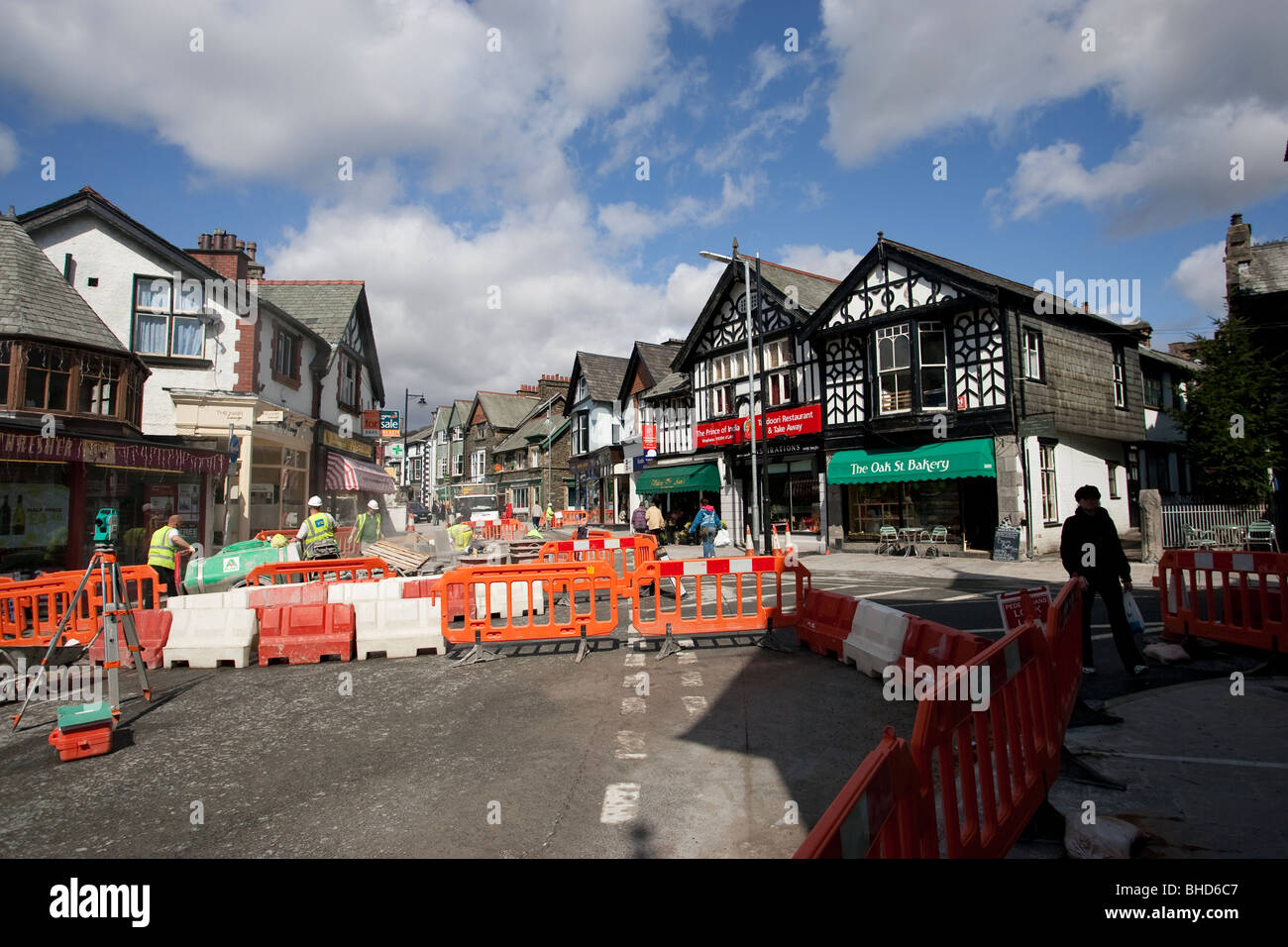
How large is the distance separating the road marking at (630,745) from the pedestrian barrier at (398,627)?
3884 mm

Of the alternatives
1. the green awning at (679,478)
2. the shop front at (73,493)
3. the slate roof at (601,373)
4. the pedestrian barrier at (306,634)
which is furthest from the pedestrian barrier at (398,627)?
the slate roof at (601,373)

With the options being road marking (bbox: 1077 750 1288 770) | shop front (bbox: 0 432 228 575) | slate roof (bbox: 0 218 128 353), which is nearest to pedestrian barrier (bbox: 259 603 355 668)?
road marking (bbox: 1077 750 1288 770)

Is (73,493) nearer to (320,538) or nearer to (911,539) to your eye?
(320,538)

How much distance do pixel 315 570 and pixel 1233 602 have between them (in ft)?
40.0

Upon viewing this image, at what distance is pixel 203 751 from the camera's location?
208 inches

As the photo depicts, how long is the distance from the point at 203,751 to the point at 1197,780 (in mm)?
6775

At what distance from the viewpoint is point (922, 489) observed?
20875 mm

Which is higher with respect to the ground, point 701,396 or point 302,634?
point 701,396

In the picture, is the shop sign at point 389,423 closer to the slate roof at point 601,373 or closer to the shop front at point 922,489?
the slate roof at point 601,373

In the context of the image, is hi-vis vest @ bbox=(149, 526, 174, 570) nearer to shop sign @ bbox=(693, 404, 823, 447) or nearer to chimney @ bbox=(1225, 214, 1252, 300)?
shop sign @ bbox=(693, 404, 823, 447)
